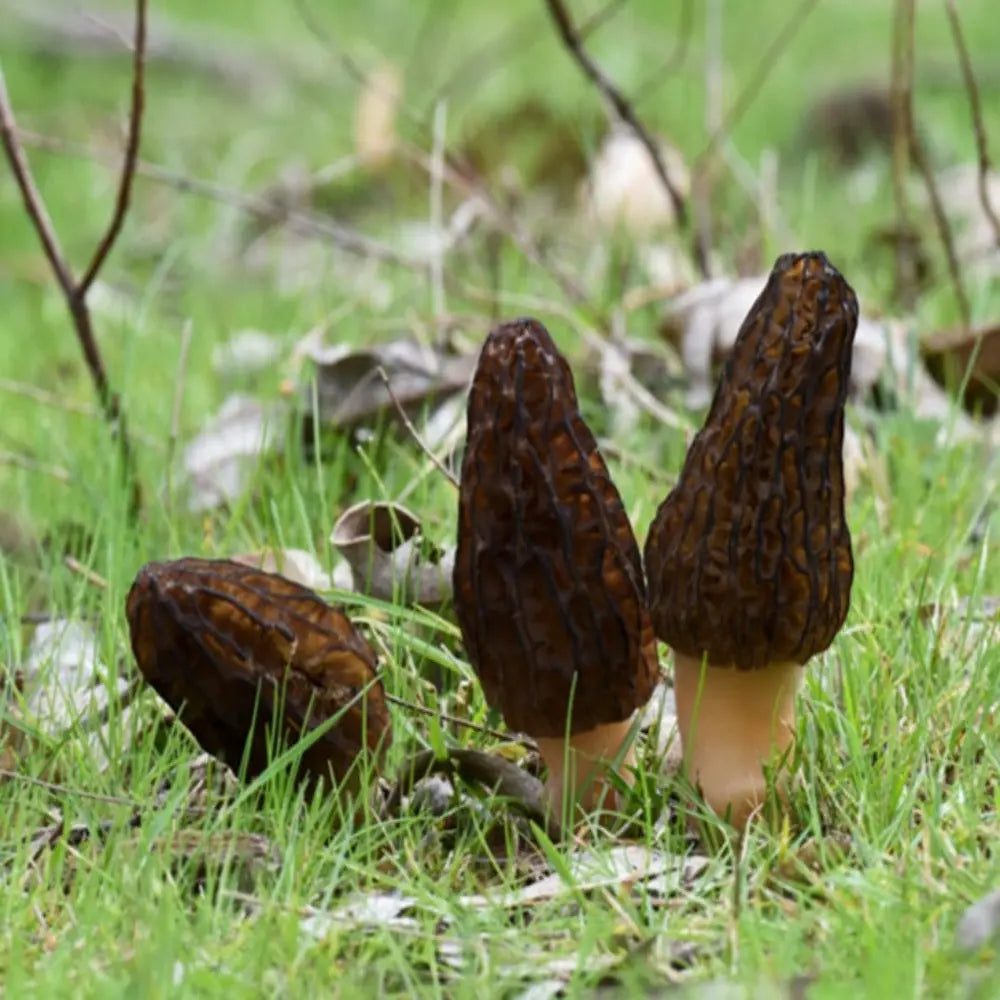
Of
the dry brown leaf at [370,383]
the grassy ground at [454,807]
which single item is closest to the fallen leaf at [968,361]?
the grassy ground at [454,807]

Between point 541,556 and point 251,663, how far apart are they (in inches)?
16.2

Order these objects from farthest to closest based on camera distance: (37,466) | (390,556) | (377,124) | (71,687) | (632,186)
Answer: (377,124) → (632,186) → (37,466) → (390,556) → (71,687)

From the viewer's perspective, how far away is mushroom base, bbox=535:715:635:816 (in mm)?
2172

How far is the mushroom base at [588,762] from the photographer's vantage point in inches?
85.5

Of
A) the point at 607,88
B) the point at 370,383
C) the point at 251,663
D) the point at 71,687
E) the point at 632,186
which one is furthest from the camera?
the point at 632,186

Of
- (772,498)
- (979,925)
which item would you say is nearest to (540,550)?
(772,498)

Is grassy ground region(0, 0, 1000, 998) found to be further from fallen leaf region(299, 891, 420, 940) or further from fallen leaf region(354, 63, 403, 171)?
fallen leaf region(354, 63, 403, 171)

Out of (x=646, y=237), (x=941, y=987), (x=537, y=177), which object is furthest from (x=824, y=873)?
(x=537, y=177)

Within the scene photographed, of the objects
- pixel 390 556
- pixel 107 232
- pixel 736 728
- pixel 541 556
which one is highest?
pixel 107 232

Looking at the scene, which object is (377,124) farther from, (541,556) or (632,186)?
(541,556)

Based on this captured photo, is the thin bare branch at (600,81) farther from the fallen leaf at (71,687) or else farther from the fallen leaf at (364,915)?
the fallen leaf at (364,915)

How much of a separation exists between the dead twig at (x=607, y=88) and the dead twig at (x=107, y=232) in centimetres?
106

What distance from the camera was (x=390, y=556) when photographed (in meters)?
2.67

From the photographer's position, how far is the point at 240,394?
376cm
